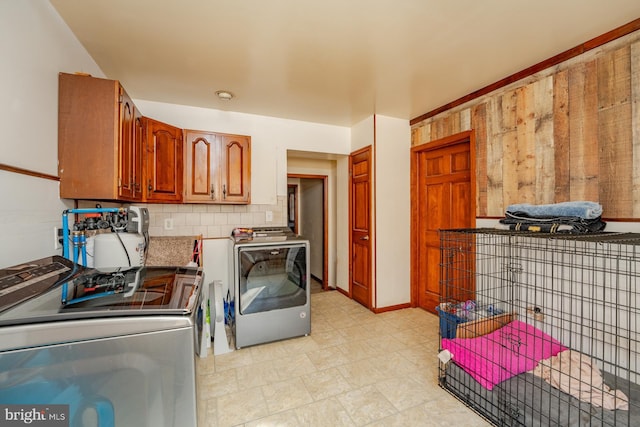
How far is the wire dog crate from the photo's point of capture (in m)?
1.49

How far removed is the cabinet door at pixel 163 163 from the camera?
2381 millimetres

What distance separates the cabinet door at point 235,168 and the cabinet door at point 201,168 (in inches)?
2.7

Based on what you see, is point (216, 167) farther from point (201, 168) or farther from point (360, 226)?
point (360, 226)

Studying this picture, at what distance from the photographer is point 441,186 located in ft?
10.5

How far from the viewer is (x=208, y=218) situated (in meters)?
3.10

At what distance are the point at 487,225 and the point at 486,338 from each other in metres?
1.04

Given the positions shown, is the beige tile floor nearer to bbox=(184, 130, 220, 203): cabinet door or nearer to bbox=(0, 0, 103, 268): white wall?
bbox=(0, 0, 103, 268): white wall

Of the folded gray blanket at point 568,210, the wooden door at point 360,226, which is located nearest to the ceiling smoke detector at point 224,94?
the wooden door at point 360,226

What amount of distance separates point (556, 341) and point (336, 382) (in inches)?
63.3

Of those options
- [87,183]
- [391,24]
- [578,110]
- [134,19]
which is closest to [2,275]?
[87,183]

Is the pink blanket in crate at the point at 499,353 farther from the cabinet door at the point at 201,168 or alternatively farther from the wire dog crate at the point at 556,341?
the cabinet door at the point at 201,168

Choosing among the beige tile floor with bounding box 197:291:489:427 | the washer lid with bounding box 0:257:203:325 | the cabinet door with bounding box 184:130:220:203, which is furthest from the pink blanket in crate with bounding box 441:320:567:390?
the cabinet door with bounding box 184:130:220:203

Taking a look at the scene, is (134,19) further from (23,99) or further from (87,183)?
(87,183)

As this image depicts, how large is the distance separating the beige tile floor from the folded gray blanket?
135 centimetres
